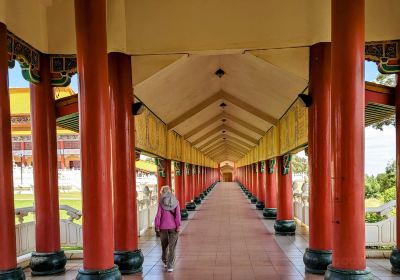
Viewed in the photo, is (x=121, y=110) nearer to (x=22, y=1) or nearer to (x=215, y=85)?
(x=22, y=1)

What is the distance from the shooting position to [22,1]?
6.38 m

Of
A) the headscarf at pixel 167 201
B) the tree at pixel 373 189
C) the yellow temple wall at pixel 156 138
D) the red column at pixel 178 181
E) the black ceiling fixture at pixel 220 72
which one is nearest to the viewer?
the headscarf at pixel 167 201

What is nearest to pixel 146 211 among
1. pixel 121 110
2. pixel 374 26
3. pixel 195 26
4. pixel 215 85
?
pixel 215 85

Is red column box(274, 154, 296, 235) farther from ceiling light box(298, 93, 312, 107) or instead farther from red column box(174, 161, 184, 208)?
red column box(174, 161, 184, 208)

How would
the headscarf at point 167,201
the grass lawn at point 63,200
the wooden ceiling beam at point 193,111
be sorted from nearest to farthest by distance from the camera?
1. the headscarf at point 167,201
2. the wooden ceiling beam at point 193,111
3. the grass lawn at point 63,200

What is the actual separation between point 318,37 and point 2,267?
230 inches

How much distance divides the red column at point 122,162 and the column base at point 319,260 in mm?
3007

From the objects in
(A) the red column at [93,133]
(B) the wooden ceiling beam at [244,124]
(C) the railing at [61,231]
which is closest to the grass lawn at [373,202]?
(B) the wooden ceiling beam at [244,124]

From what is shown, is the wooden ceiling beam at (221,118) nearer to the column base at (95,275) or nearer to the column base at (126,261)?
the column base at (126,261)

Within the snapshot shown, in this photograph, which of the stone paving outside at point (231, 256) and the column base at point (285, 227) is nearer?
the stone paving outside at point (231, 256)

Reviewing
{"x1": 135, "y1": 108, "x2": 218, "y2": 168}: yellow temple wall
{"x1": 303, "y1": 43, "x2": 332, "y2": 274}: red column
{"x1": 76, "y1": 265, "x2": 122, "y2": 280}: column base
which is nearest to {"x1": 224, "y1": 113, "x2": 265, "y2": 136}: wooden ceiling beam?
{"x1": 135, "y1": 108, "x2": 218, "y2": 168}: yellow temple wall

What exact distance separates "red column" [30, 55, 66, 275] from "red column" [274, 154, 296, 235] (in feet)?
21.3

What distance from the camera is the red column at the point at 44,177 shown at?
729 centimetres

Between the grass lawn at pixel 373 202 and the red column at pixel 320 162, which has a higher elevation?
the red column at pixel 320 162
